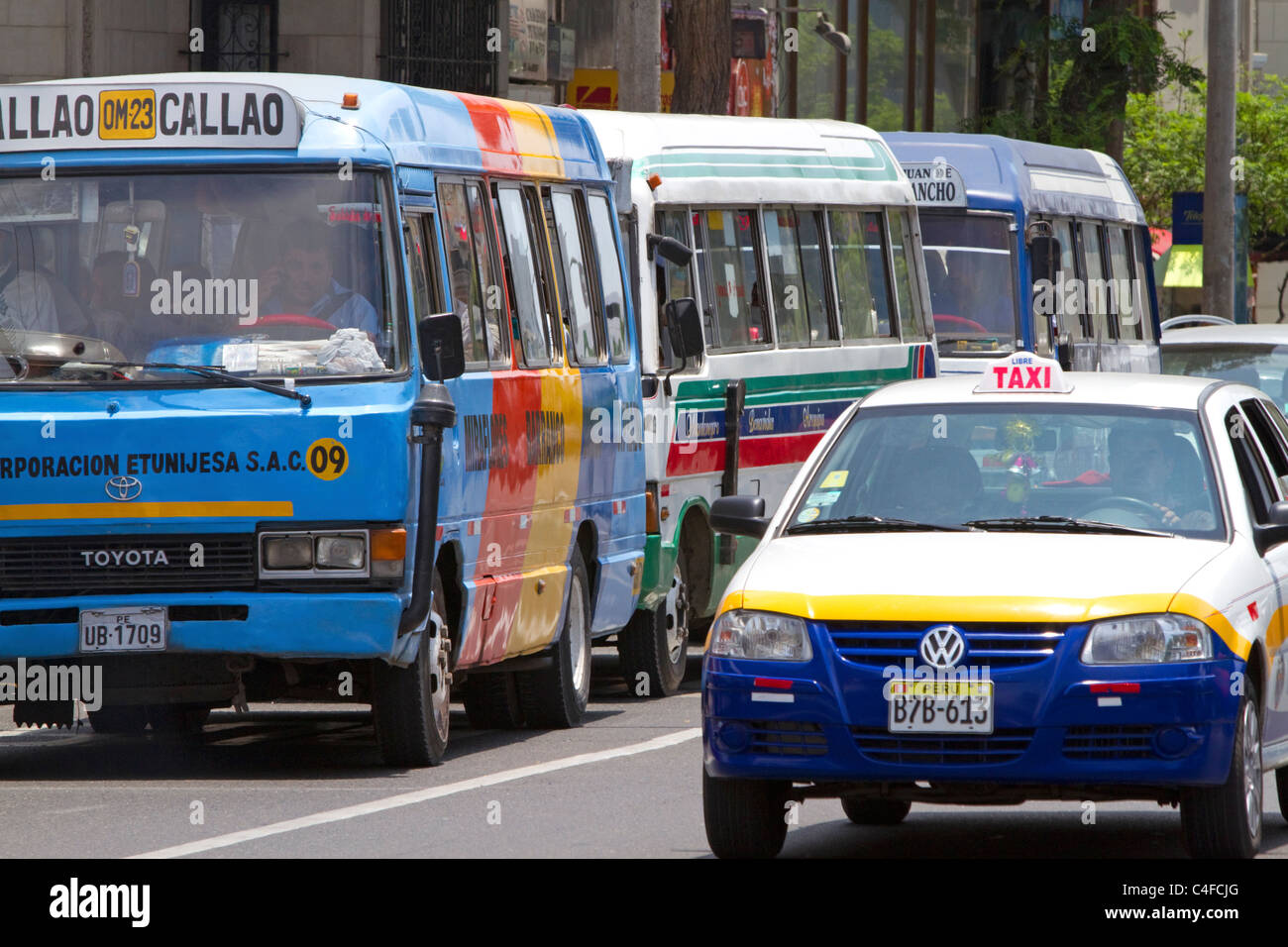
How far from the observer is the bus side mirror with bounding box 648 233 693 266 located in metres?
15.1

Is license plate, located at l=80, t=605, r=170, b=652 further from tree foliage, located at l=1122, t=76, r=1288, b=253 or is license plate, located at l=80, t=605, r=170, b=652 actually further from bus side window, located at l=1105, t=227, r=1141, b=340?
tree foliage, located at l=1122, t=76, r=1288, b=253

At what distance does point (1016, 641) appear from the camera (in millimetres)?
7594

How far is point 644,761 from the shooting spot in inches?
446

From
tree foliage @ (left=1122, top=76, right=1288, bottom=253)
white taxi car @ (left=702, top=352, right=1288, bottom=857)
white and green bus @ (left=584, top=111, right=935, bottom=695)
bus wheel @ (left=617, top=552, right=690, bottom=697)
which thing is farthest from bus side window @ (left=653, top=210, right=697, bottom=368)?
tree foliage @ (left=1122, top=76, right=1288, bottom=253)

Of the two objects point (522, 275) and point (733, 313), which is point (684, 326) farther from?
point (522, 275)

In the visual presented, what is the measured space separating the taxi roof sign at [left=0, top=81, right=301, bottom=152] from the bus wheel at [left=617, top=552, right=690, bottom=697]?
15.1ft

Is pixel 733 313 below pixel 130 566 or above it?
above

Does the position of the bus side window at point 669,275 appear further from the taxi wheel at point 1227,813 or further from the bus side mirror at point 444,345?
the taxi wheel at point 1227,813

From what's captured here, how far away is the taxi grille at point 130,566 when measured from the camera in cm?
1049

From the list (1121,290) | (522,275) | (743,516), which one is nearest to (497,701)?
(522,275)

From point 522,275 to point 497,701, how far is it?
2.06m

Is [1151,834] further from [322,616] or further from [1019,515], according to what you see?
[322,616]

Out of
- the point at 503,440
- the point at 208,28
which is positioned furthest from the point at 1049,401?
the point at 208,28

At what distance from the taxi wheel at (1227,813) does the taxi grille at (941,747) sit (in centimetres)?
61
